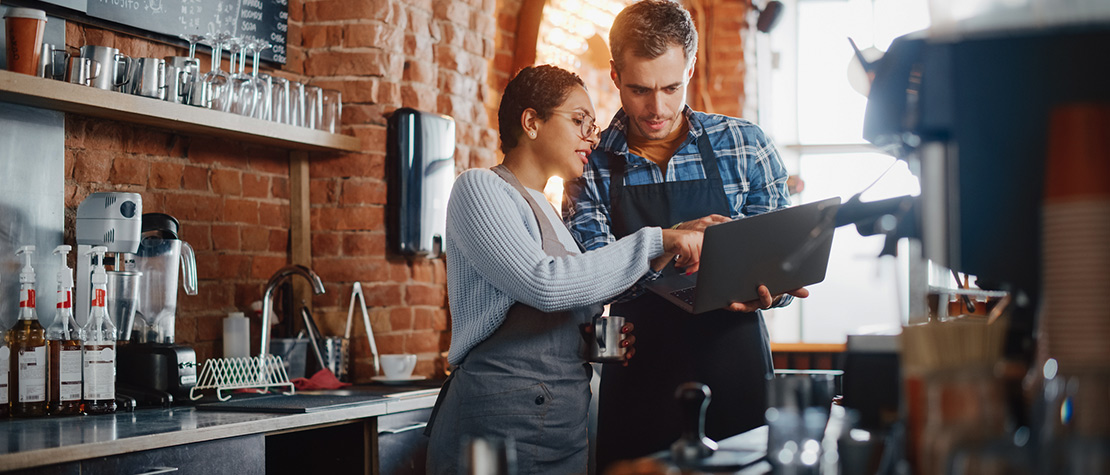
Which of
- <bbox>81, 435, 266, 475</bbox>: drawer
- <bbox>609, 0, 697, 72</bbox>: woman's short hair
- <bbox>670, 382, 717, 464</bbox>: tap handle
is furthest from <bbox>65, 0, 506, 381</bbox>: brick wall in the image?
<bbox>670, 382, 717, 464</bbox>: tap handle

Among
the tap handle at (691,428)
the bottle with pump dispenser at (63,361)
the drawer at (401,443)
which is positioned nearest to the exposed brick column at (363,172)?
the drawer at (401,443)

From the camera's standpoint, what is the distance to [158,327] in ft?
8.42

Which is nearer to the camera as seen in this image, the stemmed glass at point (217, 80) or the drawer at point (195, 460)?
the drawer at point (195, 460)

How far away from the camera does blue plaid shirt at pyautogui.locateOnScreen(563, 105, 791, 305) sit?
2305 mm

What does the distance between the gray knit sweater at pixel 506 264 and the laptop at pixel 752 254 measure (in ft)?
0.40

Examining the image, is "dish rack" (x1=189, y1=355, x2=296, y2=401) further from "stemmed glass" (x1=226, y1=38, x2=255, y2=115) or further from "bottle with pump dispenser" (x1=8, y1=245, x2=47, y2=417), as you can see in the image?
"stemmed glass" (x1=226, y1=38, x2=255, y2=115)

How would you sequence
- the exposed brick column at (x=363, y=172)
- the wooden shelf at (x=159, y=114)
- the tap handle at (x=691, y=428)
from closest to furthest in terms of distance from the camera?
the tap handle at (x=691, y=428) → the wooden shelf at (x=159, y=114) → the exposed brick column at (x=363, y=172)

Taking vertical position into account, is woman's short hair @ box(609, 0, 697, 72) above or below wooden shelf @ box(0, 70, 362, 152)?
above

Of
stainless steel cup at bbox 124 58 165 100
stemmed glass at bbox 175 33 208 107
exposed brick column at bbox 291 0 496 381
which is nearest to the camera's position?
stainless steel cup at bbox 124 58 165 100

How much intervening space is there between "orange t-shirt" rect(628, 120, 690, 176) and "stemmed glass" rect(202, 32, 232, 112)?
46.0 inches

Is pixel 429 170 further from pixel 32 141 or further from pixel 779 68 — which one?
pixel 779 68

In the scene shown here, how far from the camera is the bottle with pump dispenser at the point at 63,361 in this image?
2.20 meters

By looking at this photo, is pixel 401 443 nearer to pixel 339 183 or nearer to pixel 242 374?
pixel 242 374

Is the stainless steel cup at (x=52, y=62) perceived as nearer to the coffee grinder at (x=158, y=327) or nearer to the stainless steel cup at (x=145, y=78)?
the stainless steel cup at (x=145, y=78)
